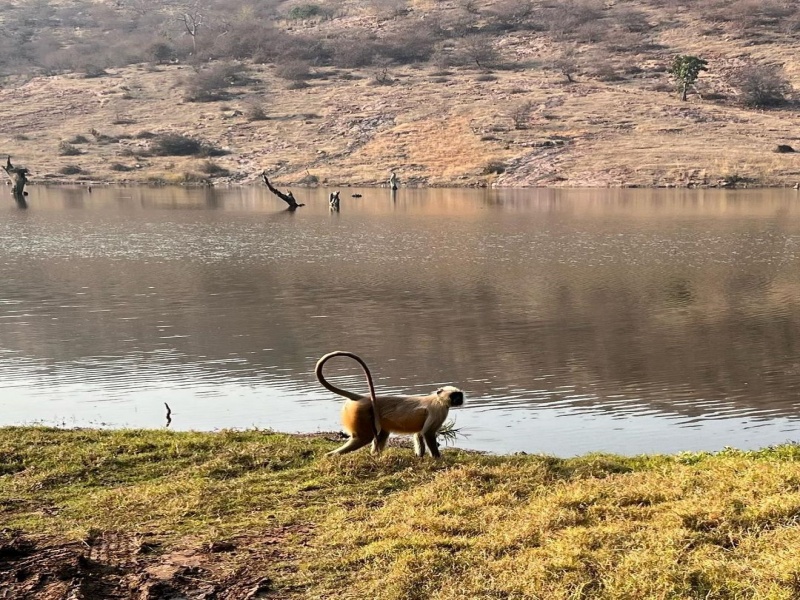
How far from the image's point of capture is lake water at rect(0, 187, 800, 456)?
1302 centimetres

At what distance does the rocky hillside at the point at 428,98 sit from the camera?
7050 centimetres

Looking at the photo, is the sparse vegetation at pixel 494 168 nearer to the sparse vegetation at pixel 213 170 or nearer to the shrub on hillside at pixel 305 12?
the sparse vegetation at pixel 213 170

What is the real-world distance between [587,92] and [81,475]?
81.6 m

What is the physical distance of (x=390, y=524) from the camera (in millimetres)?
6582

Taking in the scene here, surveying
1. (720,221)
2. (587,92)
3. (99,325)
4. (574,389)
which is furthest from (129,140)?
(574,389)

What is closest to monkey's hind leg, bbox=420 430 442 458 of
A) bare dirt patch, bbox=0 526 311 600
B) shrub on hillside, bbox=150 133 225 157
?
bare dirt patch, bbox=0 526 311 600

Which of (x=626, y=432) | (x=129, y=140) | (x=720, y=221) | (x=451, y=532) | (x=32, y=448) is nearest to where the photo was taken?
(x=451, y=532)

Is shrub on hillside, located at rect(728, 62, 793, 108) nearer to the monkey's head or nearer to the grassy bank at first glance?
the grassy bank

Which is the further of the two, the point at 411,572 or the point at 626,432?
the point at 626,432

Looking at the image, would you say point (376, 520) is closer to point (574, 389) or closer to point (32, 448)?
point (32, 448)

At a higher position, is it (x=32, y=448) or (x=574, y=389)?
(x=32, y=448)

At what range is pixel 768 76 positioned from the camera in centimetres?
8425

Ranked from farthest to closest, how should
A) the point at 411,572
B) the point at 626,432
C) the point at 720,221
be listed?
the point at 720,221 → the point at 626,432 → the point at 411,572

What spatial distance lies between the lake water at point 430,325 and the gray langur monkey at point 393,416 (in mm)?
2804
